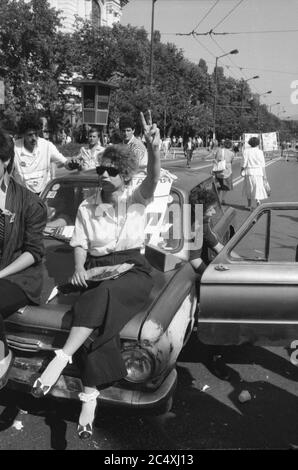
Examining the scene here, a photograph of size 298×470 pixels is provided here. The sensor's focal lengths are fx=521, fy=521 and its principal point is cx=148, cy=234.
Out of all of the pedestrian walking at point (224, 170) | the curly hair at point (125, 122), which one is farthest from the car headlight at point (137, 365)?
the pedestrian walking at point (224, 170)

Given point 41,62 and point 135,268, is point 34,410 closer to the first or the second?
point 135,268

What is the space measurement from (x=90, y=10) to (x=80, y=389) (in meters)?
54.2

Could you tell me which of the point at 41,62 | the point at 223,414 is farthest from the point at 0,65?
the point at 223,414

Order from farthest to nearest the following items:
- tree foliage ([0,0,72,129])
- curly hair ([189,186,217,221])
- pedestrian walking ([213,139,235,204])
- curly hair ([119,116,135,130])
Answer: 1. tree foliage ([0,0,72,129])
2. pedestrian walking ([213,139,235,204])
3. curly hair ([119,116,135,130])
4. curly hair ([189,186,217,221])

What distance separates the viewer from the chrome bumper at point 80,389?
2.97 metres

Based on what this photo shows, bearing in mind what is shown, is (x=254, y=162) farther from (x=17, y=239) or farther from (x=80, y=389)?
(x=80, y=389)

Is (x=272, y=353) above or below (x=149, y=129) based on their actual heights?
below

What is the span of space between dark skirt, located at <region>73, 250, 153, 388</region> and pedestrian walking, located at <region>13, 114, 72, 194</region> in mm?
2823

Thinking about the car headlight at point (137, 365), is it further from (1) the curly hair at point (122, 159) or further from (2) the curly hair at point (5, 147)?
(2) the curly hair at point (5, 147)

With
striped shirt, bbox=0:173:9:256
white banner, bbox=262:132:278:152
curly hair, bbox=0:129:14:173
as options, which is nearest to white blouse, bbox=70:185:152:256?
striped shirt, bbox=0:173:9:256

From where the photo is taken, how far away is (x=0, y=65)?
29.3 m

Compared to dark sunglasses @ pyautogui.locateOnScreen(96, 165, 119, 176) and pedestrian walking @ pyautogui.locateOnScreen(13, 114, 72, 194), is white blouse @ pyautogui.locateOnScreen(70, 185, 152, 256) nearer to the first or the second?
dark sunglasses @ pyautogui.locateOnScreen(96, 165, 119, 176)

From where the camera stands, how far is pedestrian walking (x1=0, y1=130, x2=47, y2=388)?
3.33m

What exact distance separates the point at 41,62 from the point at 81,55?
11.7ft
